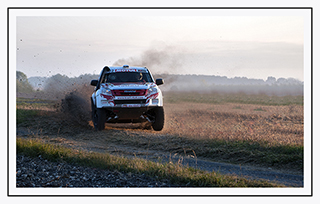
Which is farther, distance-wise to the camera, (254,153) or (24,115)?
(24,115)

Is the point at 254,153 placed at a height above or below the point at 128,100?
below

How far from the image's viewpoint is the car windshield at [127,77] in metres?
12.6

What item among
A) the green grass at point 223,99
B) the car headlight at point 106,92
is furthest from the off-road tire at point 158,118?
the green grass at point 223,99

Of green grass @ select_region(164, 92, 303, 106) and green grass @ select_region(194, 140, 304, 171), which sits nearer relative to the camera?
green grass @ select_region(194, 140, 304, 171)

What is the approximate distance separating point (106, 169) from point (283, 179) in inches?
169

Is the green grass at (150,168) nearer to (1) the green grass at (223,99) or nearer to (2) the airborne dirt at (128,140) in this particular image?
(2) the airborne dirt at (128,140)

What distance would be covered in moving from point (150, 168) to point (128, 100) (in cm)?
456

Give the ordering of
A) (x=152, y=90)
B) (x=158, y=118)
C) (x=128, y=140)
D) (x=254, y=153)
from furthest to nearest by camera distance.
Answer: (x=158, y=118) → (x=152, y=90) → (x=128, y=140) → (x=254, y=153)

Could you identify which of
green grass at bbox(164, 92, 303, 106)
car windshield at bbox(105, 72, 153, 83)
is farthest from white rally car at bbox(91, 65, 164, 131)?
green grass at bbox(164, 92, 303, 106)

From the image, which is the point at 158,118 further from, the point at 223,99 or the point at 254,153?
the point at 223,99

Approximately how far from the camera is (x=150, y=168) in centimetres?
721

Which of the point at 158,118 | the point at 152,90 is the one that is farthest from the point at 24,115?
the point at 152,90

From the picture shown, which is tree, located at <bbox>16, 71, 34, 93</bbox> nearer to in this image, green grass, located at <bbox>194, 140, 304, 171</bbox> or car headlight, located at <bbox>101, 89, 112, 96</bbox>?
car headlight, located at <bbox>101, 89, 112, 96</bbox>

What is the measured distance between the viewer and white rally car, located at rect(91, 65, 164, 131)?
1141cm
